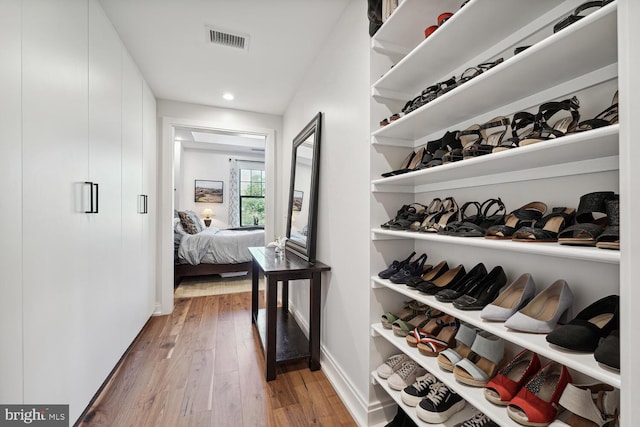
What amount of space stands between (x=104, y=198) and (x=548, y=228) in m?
2.30

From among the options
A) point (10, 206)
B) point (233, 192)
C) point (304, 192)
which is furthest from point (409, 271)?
point (233, 192)

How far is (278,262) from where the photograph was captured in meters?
2.14

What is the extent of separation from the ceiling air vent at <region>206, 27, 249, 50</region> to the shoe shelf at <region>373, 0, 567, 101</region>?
1302 mm

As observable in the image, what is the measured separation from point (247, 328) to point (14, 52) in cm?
247

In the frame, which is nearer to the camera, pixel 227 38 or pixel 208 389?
pixel 208 389

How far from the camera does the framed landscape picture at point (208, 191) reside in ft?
21.3

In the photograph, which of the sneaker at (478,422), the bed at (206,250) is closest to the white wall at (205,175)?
the bed at (206,250)

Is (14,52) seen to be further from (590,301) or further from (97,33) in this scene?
(590,301)

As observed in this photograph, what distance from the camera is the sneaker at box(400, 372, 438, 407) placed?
1191 mm

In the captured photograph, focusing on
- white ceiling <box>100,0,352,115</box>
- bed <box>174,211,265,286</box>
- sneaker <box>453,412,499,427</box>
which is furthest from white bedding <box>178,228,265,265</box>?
sneaker <box>453,412,499,427</box>

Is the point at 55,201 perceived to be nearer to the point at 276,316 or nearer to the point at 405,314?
the point at 276,316

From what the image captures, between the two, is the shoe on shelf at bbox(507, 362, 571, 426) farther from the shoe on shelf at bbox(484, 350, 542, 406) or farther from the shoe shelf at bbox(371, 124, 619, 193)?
the shoe shelf at bbox(371, 124, 619, 193)

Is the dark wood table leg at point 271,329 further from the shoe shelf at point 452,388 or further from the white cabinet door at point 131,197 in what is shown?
the white cabinet door at point 131,197

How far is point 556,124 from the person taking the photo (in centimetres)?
87
